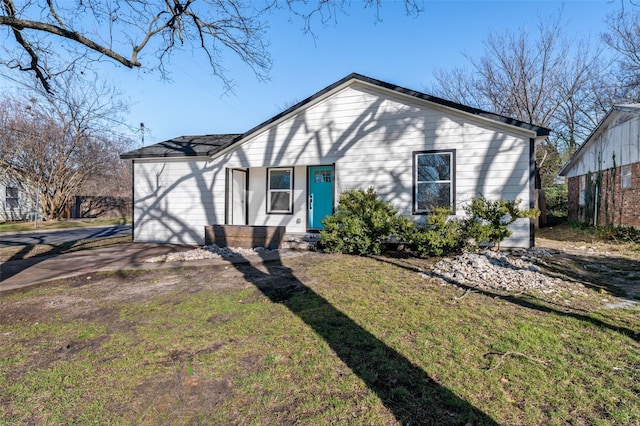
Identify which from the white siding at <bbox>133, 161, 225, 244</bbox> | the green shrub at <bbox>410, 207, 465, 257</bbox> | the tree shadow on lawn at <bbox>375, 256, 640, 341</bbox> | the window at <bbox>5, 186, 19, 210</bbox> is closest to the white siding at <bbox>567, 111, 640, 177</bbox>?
the green shrub at <bbox>410, 207, 465, 257</bbox>

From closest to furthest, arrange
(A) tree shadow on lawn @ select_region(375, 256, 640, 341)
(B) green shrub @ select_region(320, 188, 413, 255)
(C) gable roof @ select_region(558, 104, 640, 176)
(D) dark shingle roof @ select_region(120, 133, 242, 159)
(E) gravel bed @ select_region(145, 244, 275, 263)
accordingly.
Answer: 1. (A) tree shadow on lawn @ select_region(375, 256, 640, 341)
2. (B) green shrub @ select_region(320, 188, 413, 255)
3. (E) gravel bed @ select_region(145, 244, 275, 263)
4. (D) dark shingle roof @ select_region(120, 133, 242, 159)
5. (C) gable roof @ select_region(558, 104, 640, 176)

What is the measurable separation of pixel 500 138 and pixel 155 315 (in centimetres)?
790

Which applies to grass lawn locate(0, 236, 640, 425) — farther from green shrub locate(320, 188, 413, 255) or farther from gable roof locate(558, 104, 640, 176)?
gable roof locate(558, 104, 640, 176)

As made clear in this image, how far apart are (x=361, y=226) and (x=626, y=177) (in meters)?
10.7

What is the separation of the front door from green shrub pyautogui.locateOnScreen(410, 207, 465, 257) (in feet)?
18.9

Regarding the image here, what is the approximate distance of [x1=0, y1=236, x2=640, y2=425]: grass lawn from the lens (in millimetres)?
2219

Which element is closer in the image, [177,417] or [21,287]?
[177,417]

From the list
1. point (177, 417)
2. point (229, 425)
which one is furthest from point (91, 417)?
point (229, 425)

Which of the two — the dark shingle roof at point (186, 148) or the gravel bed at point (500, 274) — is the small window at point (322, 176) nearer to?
the dark shingle roof at point (186, 148)

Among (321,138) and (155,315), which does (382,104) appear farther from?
(155,315)

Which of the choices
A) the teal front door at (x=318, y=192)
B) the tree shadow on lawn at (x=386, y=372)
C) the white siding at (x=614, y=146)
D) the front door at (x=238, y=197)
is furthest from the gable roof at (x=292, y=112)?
the white siding at (x=614, y=146)

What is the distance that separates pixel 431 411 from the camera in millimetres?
2188

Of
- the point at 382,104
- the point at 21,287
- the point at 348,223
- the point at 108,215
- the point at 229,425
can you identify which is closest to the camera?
the point at 229,425

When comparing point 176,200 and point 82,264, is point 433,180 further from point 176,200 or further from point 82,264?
point 82,264
